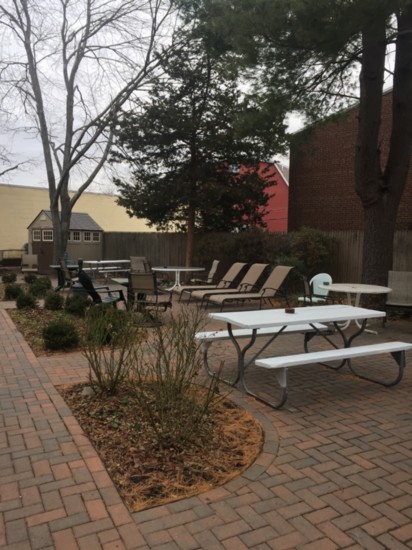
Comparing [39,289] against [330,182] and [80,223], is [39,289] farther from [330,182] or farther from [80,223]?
[330,182]

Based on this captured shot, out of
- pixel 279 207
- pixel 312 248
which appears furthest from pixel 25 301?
pixel 279 207

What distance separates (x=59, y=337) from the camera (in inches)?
237

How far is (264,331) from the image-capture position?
17.2 feet

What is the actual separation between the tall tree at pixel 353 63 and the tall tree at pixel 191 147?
5.90 m

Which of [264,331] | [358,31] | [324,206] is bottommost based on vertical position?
[264,331]

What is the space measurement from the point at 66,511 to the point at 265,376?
302 cm

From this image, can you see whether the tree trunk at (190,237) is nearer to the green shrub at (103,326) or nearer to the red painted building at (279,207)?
the green shrub at (103,326)

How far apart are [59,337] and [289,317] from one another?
10.3 ft

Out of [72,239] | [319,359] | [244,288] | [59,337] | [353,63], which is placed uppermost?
[353,63]

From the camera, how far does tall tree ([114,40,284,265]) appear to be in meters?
15.2

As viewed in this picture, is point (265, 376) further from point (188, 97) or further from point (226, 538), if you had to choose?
point (188, 97)

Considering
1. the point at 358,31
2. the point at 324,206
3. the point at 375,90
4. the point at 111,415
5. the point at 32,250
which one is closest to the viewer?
the point at 111,415

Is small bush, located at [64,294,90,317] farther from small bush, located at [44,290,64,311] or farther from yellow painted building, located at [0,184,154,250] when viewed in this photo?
yellow painted building, located at [0,184,154,250]

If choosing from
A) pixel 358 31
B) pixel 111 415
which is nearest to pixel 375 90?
pixel 358 31
